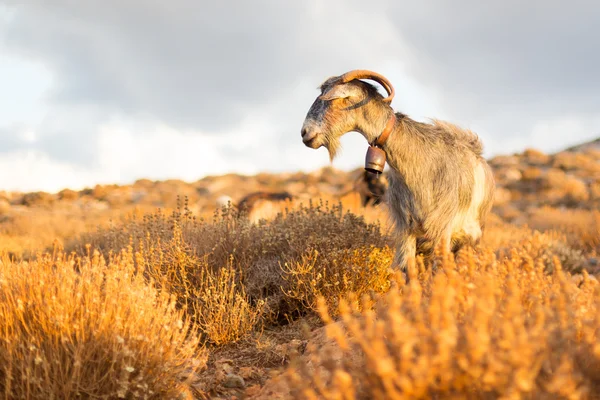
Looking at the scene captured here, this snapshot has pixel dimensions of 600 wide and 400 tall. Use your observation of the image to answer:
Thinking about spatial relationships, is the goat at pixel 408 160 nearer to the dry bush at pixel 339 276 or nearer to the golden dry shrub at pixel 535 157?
the dry bush at pixel 339 276

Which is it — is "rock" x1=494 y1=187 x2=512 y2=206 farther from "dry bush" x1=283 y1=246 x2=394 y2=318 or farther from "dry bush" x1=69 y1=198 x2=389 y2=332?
"dry bush" x1=283 y1=246 x2=394 y2=318

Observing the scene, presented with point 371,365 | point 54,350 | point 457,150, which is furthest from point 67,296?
point 457,150

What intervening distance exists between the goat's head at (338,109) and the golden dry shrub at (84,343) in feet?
6.73

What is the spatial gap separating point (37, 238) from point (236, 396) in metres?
12.6

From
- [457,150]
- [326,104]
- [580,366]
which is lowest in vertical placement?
[580,366]

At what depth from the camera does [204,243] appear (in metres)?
6.12

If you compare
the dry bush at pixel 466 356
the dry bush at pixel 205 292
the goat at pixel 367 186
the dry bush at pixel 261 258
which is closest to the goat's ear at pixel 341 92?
the dry bush at pixel 261 258

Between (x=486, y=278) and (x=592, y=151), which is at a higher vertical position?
(x=592, y=151)

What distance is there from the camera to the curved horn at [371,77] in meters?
4.62

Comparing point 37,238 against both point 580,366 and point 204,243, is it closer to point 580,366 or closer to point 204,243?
point 204,243

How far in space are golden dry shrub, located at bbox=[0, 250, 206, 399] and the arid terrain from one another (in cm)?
1

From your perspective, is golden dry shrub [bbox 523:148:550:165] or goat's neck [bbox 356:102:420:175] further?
golden dry shrub [bbox 523:148:550:165]

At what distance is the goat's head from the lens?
463cm

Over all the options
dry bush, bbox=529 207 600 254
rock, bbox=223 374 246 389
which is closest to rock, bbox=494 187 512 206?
dry bush, bbox=529 207 600 254
